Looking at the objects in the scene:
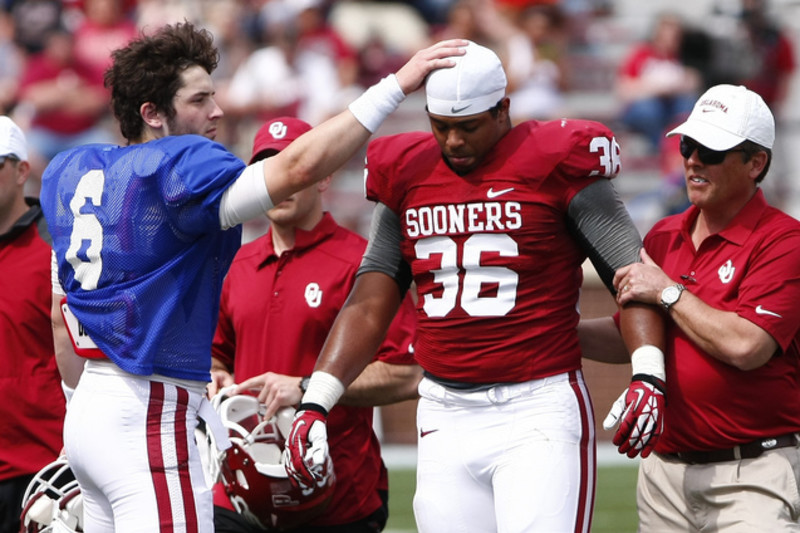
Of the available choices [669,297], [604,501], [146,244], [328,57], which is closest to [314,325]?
[146,244]

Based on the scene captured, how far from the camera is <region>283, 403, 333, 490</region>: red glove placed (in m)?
3.77

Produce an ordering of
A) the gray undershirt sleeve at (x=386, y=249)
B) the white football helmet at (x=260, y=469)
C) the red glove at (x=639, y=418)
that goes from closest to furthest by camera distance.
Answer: the red glove at (x=639, y=418)
the gray undershirt sleeve at (x=386, y=249)
the white football helmet at (x=260, y=469)

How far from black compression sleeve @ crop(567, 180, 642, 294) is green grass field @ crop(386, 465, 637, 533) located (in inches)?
122

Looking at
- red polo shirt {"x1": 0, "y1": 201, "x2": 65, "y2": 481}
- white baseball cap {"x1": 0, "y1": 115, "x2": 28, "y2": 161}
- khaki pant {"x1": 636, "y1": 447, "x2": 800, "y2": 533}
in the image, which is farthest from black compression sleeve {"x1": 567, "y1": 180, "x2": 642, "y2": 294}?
white baseball cap {"x1": 0, "y1": 115, "x2": 28, "y2": 161}

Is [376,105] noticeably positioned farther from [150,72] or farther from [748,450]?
[748,450]

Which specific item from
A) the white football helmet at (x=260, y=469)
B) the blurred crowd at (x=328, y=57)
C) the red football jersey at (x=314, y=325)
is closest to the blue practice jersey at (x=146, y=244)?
the white football helmet at (x=260, y=469)

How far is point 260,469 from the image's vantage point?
4.23m

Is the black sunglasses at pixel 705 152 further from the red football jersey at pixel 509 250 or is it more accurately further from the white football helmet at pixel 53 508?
the white football helmet at pixel 53 508

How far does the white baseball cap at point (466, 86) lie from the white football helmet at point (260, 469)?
1237mm

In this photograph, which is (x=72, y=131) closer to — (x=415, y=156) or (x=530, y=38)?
(x=530, y=38)

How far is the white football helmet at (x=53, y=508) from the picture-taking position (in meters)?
4.00

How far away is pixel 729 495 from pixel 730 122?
3.73 ft

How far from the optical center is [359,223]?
35.6 feet

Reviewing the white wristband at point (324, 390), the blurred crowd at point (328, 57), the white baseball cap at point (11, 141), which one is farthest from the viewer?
the blurred crowd at point (328, 57)
